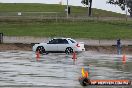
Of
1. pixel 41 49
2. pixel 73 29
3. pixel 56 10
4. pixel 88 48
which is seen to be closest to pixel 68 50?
pixel 41 49

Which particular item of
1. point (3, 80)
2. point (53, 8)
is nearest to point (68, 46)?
point (3, 80)

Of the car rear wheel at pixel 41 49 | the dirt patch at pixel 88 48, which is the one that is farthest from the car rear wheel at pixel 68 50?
the dirt patch at pixel 88 48

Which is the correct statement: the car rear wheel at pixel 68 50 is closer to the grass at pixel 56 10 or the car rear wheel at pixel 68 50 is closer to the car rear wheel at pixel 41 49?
the car rear wheel at pixel 41 49

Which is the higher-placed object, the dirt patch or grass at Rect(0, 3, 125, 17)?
grass at Rect(0, 3, 125, 17)

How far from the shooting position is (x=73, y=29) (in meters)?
68.2

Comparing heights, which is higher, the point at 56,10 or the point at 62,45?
the point at 56,10

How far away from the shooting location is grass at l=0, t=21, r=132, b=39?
62.0 meters

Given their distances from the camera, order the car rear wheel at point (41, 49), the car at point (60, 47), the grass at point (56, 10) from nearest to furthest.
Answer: the car at point (60, 47) < the car rear wheel at point (41, 49) < the grass at point (56, 10)

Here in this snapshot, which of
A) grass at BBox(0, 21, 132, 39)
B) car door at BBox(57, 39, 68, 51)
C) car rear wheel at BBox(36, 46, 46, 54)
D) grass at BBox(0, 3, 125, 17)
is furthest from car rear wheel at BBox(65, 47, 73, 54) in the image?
grass at BBox(0, 3, 125, 17)

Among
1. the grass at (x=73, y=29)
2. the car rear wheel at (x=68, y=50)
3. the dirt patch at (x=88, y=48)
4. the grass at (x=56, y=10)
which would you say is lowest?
the dirt patch at (x=88, y=48)

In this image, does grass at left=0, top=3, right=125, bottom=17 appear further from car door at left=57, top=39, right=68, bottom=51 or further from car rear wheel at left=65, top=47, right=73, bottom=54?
car rear wheel at left=65, top=47, right=73, bottom=54

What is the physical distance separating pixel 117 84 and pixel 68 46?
27.7 meters

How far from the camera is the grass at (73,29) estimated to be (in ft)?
203

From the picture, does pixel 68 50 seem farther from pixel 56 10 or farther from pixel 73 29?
pixel 56 10
